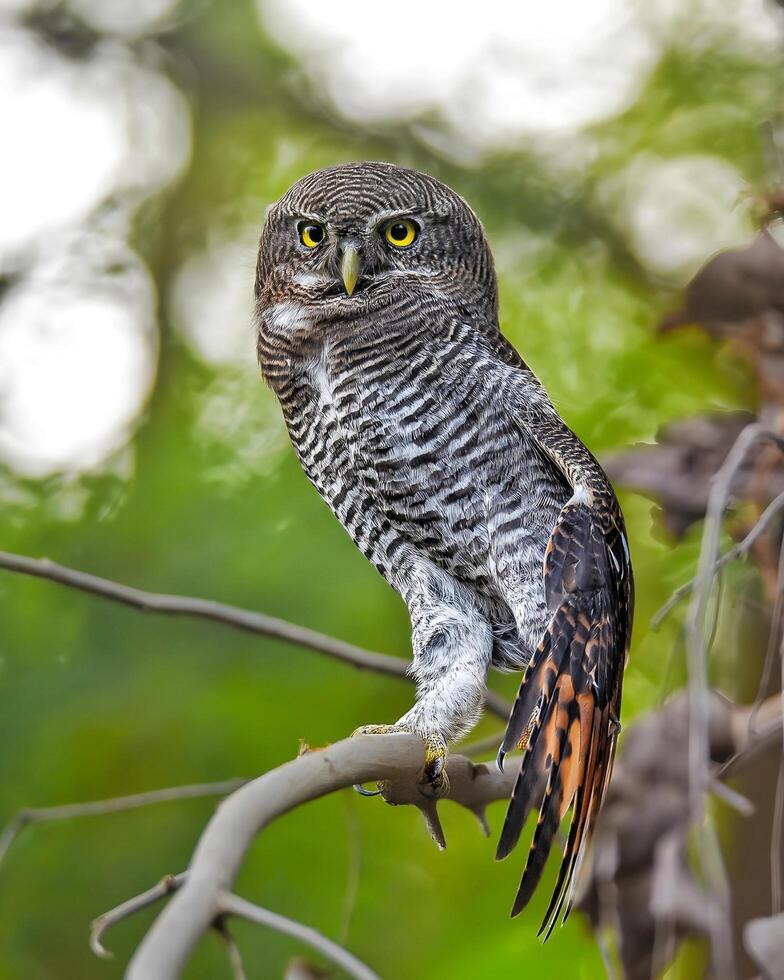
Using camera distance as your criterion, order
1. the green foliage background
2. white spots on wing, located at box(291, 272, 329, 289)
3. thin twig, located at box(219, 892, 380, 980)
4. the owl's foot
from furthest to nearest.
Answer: the green foliage background → white spots on wing, located at box(291, 272, 329, 289) → the owl's foot → thin twig, located at box(219, 892, 380, 980)

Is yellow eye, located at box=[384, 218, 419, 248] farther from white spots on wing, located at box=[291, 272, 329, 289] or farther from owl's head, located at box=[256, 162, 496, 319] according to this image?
white spots on wing, located at box=[291, 272, 329, 289]

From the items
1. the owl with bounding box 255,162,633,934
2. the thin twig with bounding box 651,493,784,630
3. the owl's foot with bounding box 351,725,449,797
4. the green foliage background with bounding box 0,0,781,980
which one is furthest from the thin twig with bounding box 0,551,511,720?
the green foliage background with bounding box 0,0,781,980

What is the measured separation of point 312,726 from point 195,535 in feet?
2.34

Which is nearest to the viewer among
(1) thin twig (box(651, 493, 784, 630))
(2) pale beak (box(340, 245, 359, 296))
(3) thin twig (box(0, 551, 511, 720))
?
(1) thin twig (box(651, 493, 784, 630))

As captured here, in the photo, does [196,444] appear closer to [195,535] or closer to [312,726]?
[195,535]

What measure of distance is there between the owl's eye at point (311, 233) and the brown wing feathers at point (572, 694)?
38.5 inches

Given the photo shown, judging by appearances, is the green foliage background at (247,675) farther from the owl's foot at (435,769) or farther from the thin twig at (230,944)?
the thin twig at (230,944)

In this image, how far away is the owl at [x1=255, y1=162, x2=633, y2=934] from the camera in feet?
7.74

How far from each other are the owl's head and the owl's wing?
22.0 inches

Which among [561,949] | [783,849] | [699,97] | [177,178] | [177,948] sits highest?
[699,97]

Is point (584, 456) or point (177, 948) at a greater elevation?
point (584, 456)

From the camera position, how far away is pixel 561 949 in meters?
3.66

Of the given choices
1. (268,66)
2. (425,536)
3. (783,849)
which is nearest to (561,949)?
(783,849)

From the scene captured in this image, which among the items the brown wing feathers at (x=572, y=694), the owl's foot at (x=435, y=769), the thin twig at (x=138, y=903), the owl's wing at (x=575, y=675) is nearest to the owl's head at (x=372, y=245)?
the owl's wing at (x=575, y=675)
